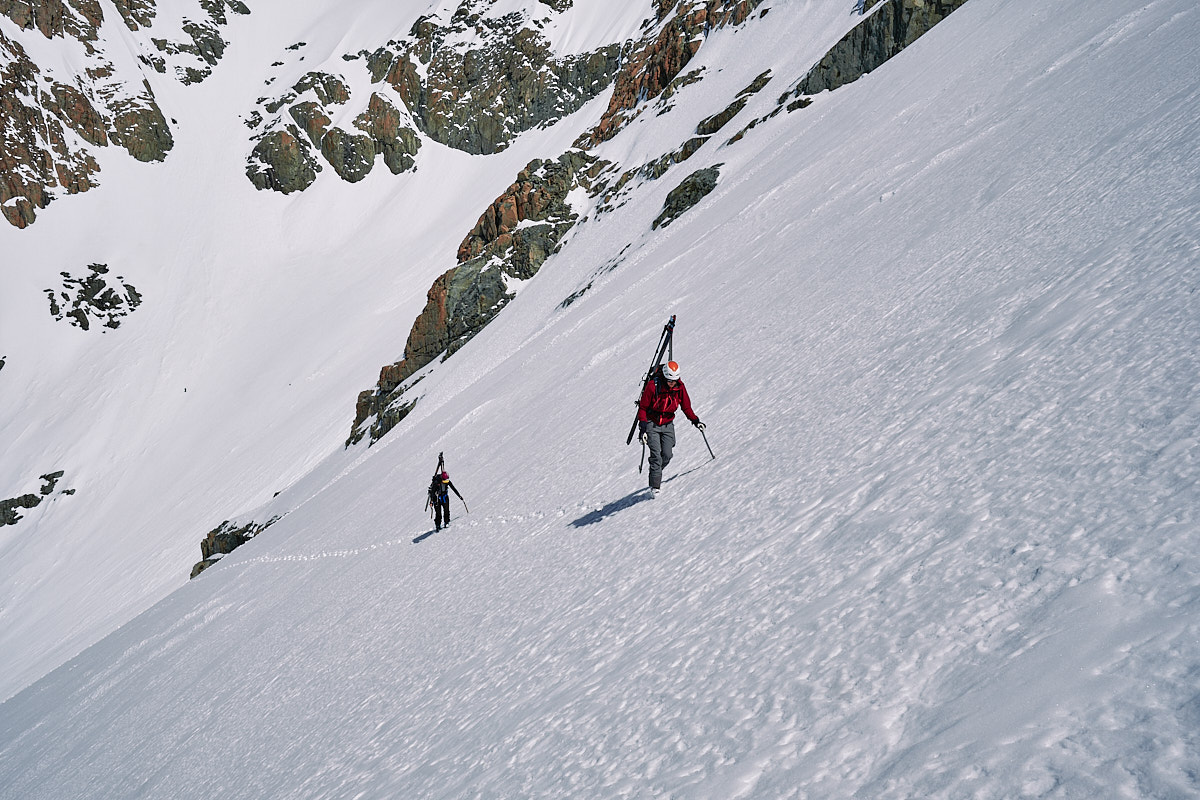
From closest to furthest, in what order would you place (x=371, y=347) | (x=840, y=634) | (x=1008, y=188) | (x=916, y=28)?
(x=840, y=634) → (x=1008, y=188) → (x=916, y=28) → (x=371, y=347)

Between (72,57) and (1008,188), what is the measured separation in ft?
505

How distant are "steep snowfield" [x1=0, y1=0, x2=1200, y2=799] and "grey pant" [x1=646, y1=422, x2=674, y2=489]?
1.09 feet

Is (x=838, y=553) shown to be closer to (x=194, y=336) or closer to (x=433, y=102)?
(x=194, y=336)

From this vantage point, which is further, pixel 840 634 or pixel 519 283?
pixel 519 283

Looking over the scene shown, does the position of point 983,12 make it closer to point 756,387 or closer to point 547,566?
point 756,387

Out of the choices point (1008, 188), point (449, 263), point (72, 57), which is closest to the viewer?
point (1008, 188)

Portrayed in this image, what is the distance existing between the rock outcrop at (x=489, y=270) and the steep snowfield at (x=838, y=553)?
3169cm

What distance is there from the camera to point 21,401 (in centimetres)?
8569

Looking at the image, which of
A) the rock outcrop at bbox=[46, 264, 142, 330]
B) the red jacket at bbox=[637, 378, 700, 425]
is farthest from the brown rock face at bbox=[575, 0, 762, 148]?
the rock outcrop at bbox=[46, 264, 142, 330]

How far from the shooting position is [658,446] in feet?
25.7

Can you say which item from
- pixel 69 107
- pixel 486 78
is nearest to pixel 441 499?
pixel 486 78

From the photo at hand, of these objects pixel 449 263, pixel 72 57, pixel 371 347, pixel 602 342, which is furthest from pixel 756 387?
pixel 72 57

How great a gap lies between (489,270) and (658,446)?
49.4 m

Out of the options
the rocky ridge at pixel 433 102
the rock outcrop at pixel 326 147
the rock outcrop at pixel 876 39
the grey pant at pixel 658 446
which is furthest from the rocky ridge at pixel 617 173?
the rock outcrop at pixel 326 147
